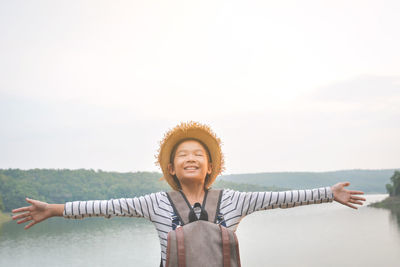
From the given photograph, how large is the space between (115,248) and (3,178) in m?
40.6

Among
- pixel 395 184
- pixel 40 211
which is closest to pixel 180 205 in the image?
pixel 40 211

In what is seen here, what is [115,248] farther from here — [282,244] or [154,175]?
[154,175]

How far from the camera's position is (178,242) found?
6.60 ft

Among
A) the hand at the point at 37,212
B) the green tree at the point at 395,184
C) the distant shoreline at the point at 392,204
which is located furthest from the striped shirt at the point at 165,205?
the distant shoreline at the point at 392,204

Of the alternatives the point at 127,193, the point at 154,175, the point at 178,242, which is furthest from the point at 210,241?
the point at 154,175

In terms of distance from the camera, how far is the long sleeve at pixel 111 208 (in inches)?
87.8

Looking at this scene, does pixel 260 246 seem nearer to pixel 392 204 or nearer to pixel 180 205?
pixel 392 204

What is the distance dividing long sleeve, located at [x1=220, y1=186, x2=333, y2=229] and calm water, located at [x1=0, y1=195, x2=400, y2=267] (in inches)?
1008

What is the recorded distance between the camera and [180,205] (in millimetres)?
2277

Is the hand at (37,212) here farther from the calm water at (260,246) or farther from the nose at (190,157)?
the calm water at (260,246)

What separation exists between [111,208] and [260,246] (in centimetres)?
3221

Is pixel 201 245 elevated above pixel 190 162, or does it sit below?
below

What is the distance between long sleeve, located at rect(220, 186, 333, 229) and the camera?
2.32 metres

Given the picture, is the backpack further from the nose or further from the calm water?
the calm water
